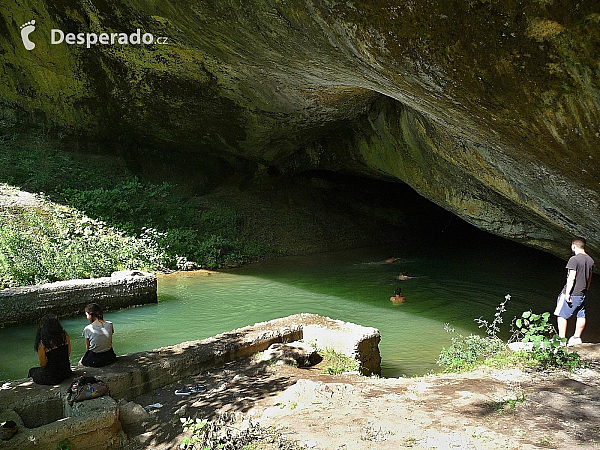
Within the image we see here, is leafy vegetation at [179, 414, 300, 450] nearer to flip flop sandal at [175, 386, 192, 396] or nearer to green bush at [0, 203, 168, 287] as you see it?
flip flop sandal at [175, 386, 192, 396]

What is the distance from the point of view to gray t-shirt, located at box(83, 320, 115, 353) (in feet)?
17.9

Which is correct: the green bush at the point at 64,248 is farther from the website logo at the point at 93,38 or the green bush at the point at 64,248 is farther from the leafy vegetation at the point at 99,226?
the website logo at the point at 93,38

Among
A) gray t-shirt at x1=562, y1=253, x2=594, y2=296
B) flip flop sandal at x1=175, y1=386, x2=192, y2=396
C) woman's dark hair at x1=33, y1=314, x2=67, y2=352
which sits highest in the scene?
gray t-shirt at x1=562, y1=253, x2=594, y2=296

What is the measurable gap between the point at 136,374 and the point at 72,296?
13.8 feet

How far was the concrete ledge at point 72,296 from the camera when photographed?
827cm

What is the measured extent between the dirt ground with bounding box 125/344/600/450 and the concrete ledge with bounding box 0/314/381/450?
22 cm

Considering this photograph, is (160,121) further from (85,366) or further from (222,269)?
(85,366)

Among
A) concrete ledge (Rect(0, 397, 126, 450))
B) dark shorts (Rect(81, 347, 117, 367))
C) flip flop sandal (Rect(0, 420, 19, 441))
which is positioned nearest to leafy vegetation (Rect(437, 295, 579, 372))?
concrete ledge (Rect(0, 397, 126, 450))

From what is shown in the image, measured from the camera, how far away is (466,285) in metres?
11.8

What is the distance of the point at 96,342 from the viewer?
544cm

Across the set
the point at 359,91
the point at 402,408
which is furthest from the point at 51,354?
the point at 359,91

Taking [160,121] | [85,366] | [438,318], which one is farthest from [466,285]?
[160,121]

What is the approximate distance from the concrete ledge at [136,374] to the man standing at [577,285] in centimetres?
242

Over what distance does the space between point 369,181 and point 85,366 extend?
16.8 meters
